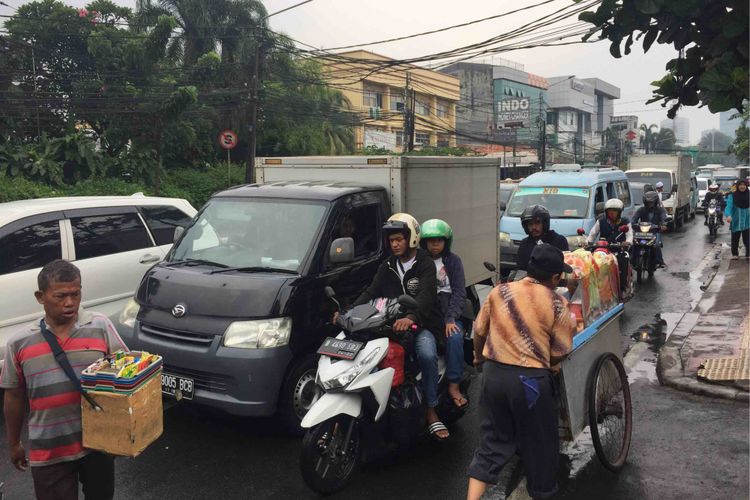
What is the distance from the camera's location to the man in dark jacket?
4523 mm

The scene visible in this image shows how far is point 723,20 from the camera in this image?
394cm

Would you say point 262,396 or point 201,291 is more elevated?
Answer: point 201,291

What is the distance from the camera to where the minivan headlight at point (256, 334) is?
4.66 metres

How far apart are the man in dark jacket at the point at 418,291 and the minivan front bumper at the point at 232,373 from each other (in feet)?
2.65

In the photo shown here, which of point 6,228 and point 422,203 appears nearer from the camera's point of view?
point 6,228

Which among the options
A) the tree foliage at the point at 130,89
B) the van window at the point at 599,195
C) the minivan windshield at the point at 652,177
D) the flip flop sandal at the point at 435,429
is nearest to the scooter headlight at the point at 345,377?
the flip flop sandal at the point at 435,429

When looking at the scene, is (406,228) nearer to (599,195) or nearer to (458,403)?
(458,403)

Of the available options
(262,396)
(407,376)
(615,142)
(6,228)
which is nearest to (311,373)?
(262,396)

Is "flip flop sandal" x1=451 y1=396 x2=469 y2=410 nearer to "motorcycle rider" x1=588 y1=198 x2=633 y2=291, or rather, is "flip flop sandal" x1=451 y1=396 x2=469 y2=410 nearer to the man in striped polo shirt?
the man in striped polo shirt

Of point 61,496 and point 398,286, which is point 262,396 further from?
point 61,496

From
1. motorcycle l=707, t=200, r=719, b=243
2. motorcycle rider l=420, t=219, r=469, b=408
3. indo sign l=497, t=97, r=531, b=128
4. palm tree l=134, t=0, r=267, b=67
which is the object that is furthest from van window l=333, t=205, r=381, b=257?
indo sign l=497, t=97, r=531, b=128

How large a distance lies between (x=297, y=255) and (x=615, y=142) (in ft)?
270

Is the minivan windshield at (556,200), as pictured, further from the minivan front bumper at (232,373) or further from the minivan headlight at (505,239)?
the minivan front bumper at (232,373)

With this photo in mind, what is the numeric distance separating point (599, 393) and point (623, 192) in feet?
37.3
